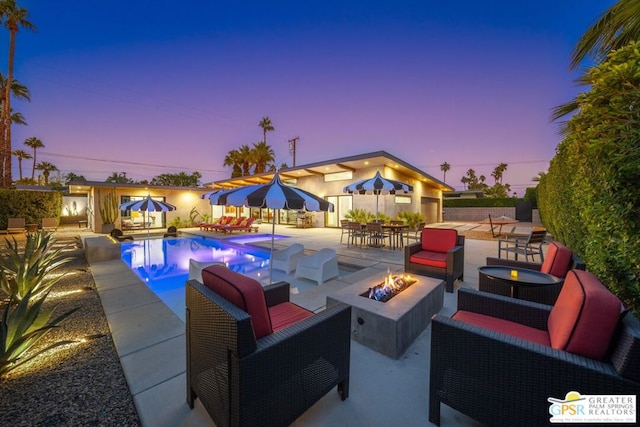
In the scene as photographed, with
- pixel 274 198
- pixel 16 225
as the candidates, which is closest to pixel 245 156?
pixel 16 225

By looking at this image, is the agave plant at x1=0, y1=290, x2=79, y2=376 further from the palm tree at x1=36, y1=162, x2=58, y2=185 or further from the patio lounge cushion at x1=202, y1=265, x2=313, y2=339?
the palm tree at x1=36, y1=162, x2=58, y2=185

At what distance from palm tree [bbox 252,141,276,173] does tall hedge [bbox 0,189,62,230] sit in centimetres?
1809

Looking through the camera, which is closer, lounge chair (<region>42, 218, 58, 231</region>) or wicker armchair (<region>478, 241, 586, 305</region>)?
wicker armchair (<region>478, 241, 586, 305</region>)

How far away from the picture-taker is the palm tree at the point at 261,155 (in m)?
30.4

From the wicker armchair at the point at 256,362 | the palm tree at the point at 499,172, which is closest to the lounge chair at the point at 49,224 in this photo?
the wicker armchair at the point at 256,362

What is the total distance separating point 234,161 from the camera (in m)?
31.6

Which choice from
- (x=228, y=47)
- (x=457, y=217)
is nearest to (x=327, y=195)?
(x=228, y=47)

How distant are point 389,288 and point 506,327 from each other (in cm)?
130

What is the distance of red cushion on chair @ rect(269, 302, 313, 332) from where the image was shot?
2254 mm

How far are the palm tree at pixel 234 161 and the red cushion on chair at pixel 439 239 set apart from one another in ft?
97.4

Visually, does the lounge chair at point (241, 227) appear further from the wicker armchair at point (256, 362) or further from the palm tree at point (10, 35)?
the palm tree at point (10, 35)

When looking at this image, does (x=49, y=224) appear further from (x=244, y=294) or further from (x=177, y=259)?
(x=244, y=294)

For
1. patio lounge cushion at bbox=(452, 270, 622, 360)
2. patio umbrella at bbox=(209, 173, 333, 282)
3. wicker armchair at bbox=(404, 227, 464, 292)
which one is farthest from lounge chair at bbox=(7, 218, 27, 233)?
patio lounge cushion at bbox=(452, 270, 622, 360)

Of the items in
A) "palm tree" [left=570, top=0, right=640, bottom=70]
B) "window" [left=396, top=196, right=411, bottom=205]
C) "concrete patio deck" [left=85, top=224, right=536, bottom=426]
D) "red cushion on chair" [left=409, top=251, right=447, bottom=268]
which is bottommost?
"concrete patio deck" [left=85, top=224, right=536, bottom=426]
